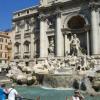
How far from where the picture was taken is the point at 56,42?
2973 cm

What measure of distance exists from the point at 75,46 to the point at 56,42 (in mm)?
2831

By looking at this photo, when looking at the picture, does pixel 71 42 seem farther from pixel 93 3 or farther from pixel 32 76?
pixel 32 76

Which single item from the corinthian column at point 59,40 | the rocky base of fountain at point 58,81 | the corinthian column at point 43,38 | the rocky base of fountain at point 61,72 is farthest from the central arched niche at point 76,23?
the rocky base of fountain at point 58,81

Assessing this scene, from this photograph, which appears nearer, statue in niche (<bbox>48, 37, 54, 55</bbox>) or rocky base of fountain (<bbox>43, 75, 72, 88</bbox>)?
rocky base of fountain (<bbox>43, 75, 72, 88</bbox>)

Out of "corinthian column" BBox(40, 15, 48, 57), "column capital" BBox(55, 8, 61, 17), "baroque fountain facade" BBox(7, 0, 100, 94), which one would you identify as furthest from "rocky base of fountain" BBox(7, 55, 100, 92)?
"column capital" BBox(55, 8, 61, 17)

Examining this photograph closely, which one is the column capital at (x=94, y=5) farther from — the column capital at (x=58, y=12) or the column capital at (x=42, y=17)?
the column capital at (x=42, y=17)

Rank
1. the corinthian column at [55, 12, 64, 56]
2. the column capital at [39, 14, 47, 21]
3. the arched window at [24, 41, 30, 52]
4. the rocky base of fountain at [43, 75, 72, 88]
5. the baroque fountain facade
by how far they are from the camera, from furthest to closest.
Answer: the arched window at [24, 41, 30, 52], the column capital at [39, 14, 47, 21], the corinthian column at [55, 12, 64, 56], the baroque fountain facade, the rocky base of fountain at [43, 75, 72, 88]

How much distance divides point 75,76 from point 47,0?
15481 millimetres

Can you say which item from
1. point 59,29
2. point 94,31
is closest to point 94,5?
point 94,31

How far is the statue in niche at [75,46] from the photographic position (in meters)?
28.0

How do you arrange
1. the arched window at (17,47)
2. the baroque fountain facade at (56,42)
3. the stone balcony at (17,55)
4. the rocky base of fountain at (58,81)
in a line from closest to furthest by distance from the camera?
the rocky base of fountain at (58,81)
the baroque fountain facade at (56,42)
the stone balcony at (17,55)
the arched window at (17,47)

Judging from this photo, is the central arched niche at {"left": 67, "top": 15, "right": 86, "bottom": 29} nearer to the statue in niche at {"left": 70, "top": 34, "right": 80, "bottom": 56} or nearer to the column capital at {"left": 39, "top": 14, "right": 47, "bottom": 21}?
the statue in niche at {"left": 70, "top": 34, "right": 80, "bottom": 56}

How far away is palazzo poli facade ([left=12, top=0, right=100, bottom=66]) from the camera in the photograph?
89.6 feet

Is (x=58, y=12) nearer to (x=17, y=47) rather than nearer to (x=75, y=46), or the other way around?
(x=75, y=46)
